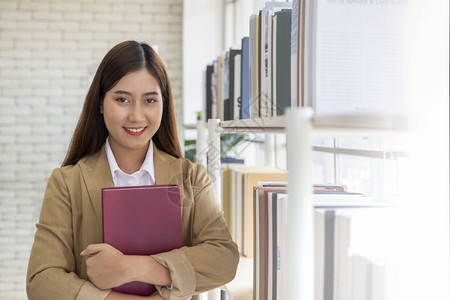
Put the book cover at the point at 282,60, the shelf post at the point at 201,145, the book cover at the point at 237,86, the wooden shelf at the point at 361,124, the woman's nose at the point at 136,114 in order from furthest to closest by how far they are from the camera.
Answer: the shelf post at the point at 201,145
the book cover at the point at 237,86
the woman's nose at the point at 136,114
the book cover at the point at 282,60
the wooden shelf at the point at 361,124

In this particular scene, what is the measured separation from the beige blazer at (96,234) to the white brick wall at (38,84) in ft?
11.5

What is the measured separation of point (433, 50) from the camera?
829mm

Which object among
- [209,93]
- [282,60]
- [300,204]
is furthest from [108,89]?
[209,93]

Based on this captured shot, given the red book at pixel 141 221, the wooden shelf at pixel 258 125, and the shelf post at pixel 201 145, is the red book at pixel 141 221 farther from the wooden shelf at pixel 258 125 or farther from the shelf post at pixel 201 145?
the shelf post at pixel 201 145

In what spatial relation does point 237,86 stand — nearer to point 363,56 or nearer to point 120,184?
point 120,184

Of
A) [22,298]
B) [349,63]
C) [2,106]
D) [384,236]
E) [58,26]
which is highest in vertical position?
[58,26]

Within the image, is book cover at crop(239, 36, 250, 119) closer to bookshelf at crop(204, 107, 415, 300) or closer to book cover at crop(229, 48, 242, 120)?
book cover at crop(229, 48, 242, 120)

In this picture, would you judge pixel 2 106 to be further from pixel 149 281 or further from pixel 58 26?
pixel 149 281

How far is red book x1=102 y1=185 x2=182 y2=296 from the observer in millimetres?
1207

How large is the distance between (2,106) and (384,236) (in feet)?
14.7

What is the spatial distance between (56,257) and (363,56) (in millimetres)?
851

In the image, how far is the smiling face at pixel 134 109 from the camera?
136cm

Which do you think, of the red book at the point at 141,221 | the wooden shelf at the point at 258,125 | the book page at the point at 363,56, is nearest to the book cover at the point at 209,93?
the wooden shelf at the point at 258,125

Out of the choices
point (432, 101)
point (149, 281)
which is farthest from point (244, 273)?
point (432, 101)
